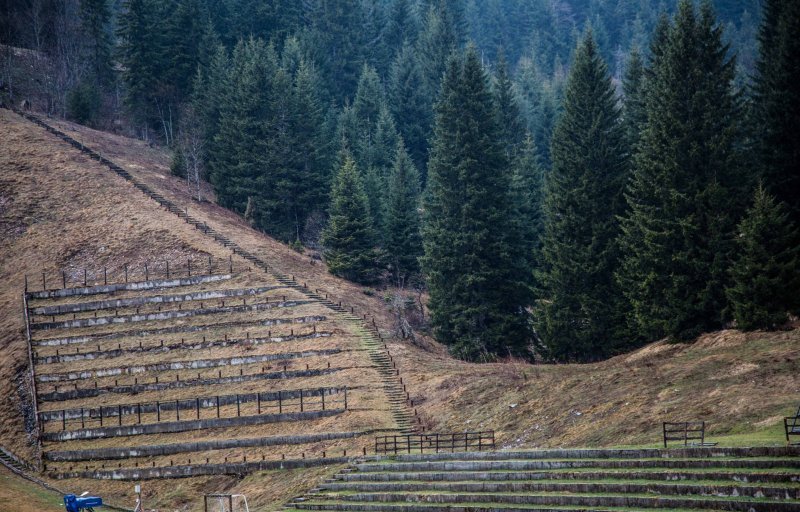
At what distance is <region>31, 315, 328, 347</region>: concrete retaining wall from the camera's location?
63.3m

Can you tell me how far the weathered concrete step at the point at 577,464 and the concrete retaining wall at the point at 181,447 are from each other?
23.2 feet

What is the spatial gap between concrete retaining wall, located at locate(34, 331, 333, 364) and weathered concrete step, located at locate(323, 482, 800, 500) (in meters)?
22.3

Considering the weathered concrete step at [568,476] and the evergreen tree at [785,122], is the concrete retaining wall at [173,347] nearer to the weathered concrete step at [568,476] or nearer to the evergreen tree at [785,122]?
the weathered concrete step at [568,476]

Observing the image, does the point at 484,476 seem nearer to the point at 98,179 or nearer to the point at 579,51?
the point at 579,51

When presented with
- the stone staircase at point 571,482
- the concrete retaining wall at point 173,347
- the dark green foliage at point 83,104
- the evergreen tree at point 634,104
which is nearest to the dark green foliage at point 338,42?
the dark green foliage at point 83,104

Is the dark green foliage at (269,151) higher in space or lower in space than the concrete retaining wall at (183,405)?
higher

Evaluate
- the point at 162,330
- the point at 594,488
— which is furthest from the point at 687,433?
the point at 162,330

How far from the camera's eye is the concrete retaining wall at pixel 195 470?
4778 cm

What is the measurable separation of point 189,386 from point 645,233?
28955 mm

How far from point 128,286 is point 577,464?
45311 mm

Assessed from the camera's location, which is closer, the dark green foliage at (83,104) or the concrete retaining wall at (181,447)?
the concrete retaining wall at (181,447)

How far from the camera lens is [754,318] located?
157ft

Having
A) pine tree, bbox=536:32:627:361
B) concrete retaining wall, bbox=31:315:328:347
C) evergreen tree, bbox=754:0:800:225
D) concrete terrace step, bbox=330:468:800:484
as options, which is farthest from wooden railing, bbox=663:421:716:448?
concrete retaining wall, bbox=31:315:328:347

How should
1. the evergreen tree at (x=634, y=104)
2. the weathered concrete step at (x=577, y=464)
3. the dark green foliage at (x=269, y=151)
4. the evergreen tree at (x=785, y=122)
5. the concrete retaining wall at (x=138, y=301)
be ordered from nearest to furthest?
the weathered concrete step at (x=577, y=464)
the evergreen tree at (x=785, y=122)
the concrete retaining wall at (x=138, y=301)
the evergreen tree at (x=634, y=104)
the dark green foliage at (x=269, y=151)
